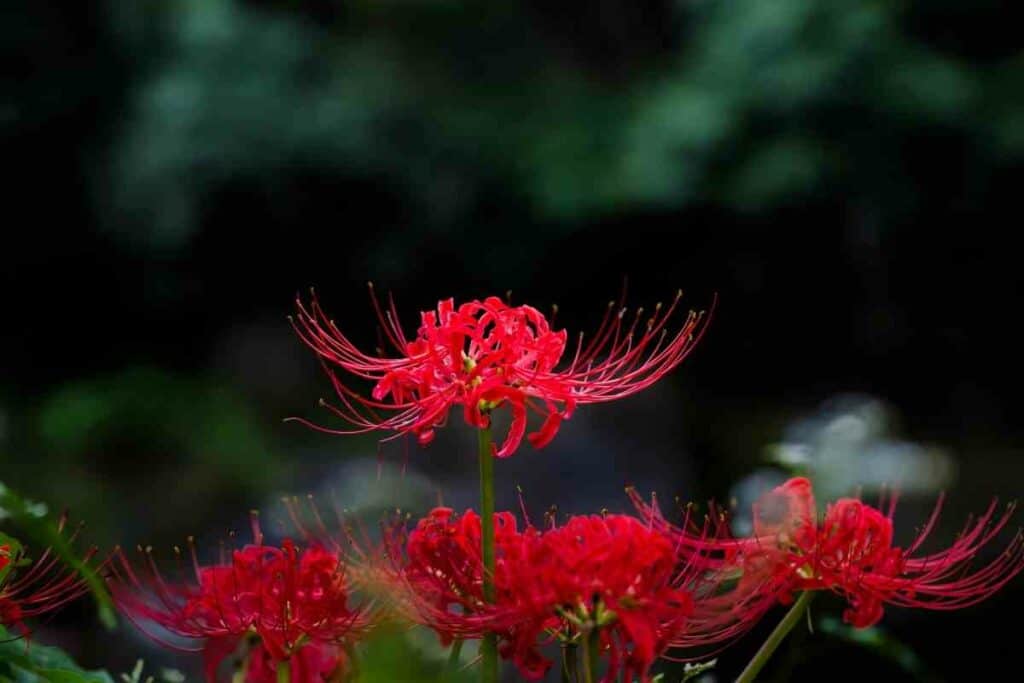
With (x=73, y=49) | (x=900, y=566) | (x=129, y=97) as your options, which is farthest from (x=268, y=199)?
(x=900, y=566)

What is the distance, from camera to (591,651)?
→ 65 centimetres

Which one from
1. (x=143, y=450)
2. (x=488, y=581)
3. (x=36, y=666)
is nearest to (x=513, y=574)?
(x=488, y=581)

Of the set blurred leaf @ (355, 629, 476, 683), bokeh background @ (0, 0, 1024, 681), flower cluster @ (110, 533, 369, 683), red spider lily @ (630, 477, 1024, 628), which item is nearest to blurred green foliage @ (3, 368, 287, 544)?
bokeh background @ (0, 0, 1024, 681)

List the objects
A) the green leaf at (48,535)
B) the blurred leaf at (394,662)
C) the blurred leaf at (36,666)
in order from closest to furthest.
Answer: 1. the blurred leaf at (394,662)
2. the green leaf at (48,535)
3. the blurred leaf at (36,666)

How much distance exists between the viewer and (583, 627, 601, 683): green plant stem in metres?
0.64

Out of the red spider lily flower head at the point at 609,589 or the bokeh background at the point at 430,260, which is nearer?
the red spider lily flower head at the point at 609,589

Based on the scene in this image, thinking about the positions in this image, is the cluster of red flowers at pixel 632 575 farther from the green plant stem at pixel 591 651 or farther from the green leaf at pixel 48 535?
the green leaf at pixel 48 535

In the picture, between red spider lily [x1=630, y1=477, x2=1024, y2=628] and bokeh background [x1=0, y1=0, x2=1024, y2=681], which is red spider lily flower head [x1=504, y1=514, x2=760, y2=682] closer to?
red spider lily [x1=630, y1=477, x2=1024, y2=628]

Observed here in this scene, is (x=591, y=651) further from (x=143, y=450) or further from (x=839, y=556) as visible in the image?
(x=143, y=450)

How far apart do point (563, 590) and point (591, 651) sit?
0.04 m

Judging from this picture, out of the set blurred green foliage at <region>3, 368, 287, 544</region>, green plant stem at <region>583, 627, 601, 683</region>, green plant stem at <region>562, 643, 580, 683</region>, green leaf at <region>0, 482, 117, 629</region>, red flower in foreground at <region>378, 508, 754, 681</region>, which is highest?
green leaf at <region>0, 482, 117, 629</region>

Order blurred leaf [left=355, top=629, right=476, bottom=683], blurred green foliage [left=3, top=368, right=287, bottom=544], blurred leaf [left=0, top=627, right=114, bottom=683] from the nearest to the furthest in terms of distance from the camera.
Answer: blurred leaf [left=355, top=629, right=476, bottom=683], blurred leaf [left=0, top=627, right=114, bottom=683], blurred green foliage [left=3, top=368, right=287, bottom=544]

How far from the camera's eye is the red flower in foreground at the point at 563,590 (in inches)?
25.3

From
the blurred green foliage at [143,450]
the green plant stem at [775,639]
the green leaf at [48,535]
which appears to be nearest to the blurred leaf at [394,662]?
the green leaf at [48,535]
